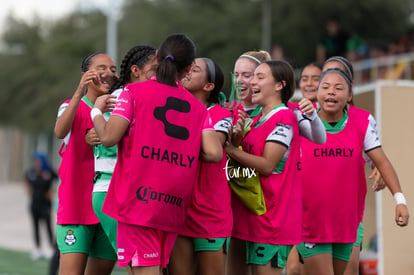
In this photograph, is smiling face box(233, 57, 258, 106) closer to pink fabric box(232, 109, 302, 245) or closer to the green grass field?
pink fabric box(232, 109, 302, 245)

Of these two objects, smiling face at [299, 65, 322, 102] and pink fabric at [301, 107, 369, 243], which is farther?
smiling face at [299, 65, 322, 102]

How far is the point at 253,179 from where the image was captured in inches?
207

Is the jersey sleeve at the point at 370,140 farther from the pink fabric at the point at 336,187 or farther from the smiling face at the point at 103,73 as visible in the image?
the smiling face at the point at 103,73

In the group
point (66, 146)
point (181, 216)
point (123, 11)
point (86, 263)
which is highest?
point (123, 11)

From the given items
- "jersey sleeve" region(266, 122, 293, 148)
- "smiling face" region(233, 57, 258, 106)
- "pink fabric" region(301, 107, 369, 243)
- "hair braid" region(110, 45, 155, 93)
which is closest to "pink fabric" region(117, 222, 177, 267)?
"jersey sleeve" region(266, 122, 293, 148)

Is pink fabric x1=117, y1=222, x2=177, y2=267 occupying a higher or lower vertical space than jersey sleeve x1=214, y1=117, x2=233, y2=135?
lower

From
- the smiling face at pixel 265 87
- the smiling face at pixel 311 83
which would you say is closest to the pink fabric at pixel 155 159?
the smiling face at pixel 265 87

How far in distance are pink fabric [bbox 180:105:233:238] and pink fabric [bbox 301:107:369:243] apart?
984 mm

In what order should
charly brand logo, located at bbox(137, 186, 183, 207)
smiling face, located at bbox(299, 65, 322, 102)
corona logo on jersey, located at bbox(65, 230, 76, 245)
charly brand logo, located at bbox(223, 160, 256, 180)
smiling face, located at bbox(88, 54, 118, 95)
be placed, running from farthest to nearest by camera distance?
1. smiling face, located at bbox(299, 65, 322, 102)
2. smiling face, located at bbox(88, 54, 118, 95)
3. corona logo on jersey, located at bbox(65, 230, 76, 245)
4. charly brand logo, located at bbox(223, 160, 256, 180)
5. charly brand logo, located at bbox(137, 186, 183, 207)

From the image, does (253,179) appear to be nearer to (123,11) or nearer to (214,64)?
(214,64)

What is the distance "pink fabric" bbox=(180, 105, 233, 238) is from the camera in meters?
5.24

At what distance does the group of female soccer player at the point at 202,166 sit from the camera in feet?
14.9

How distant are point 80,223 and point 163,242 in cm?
104

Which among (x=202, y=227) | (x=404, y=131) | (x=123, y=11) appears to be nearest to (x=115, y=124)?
(x=202, y=227)
